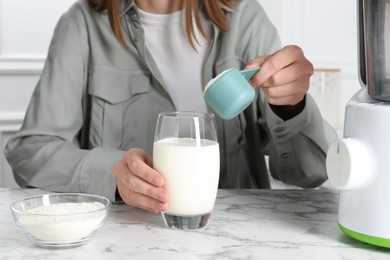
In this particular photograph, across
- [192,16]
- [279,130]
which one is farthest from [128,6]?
[279,130]

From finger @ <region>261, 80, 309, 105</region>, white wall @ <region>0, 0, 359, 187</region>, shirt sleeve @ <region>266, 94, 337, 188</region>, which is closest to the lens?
finger @ <region>261, 80, 309, 105</region>

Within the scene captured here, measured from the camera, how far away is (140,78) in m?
1.33

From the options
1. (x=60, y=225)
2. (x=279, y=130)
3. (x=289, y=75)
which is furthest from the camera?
(x=279, y=130)

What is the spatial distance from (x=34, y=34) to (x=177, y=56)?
854 millimetres

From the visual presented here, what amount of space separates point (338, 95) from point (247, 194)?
4.64 ft

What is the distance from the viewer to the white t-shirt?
1333 millimetres

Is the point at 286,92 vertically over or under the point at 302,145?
over

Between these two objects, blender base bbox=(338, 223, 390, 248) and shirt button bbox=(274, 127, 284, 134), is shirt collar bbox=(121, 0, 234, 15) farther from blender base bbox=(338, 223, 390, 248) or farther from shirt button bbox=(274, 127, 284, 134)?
blender base bbox=(338, 223, 390, 248)

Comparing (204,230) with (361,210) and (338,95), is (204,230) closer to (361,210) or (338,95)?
(361,210)

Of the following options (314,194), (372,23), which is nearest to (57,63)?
(314,194)

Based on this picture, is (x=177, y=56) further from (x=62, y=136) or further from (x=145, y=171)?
(x=145, y=171)

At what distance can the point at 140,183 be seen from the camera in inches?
32.8

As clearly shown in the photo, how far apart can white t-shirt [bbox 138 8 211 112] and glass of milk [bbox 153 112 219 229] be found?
1.74 ft

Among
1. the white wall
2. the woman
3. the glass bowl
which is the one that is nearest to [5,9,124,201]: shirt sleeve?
the woman
